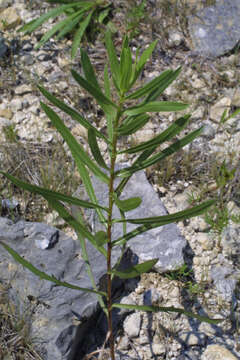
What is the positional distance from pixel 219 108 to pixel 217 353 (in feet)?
6.09

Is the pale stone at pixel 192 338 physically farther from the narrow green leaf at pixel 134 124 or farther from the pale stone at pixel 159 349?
the narrow green leaf at pixel 134 124

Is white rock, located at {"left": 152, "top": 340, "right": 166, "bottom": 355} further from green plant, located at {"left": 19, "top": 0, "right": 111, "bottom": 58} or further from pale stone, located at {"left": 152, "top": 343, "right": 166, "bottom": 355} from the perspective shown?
green plant, located at {"left": 19, "top": 0, "right": 111, "bottom": 58}

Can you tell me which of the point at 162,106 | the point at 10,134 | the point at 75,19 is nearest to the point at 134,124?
the point at 162,106

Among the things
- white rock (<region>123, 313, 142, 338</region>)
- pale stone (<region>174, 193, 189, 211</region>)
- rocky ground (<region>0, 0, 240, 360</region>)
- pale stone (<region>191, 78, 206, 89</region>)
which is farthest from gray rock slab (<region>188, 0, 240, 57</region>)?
white rock (<region>123, 313, 142, 338</region>)

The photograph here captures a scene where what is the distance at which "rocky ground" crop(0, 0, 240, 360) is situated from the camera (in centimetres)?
223

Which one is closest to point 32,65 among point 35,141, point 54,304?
point 35,141

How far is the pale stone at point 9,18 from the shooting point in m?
3.82

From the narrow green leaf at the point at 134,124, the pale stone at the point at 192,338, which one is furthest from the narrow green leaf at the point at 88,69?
the pale stone at the point at 192,338

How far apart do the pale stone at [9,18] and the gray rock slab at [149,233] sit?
6.38ft

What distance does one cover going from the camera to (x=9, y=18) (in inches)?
151

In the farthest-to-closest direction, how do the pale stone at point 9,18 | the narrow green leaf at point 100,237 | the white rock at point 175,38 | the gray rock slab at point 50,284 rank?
1. the pale stone at point 9,18
2. the white rock at point 175,38
3. the gray rock slab at point 50,284
4. the narrow green leaf at point 100,237

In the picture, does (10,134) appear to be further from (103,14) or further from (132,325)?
(132,325)

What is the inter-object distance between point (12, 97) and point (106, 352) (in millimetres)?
2169

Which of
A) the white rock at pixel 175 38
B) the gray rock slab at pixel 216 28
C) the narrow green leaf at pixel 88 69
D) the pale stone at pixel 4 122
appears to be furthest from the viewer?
the white rock at pixel 175 38
